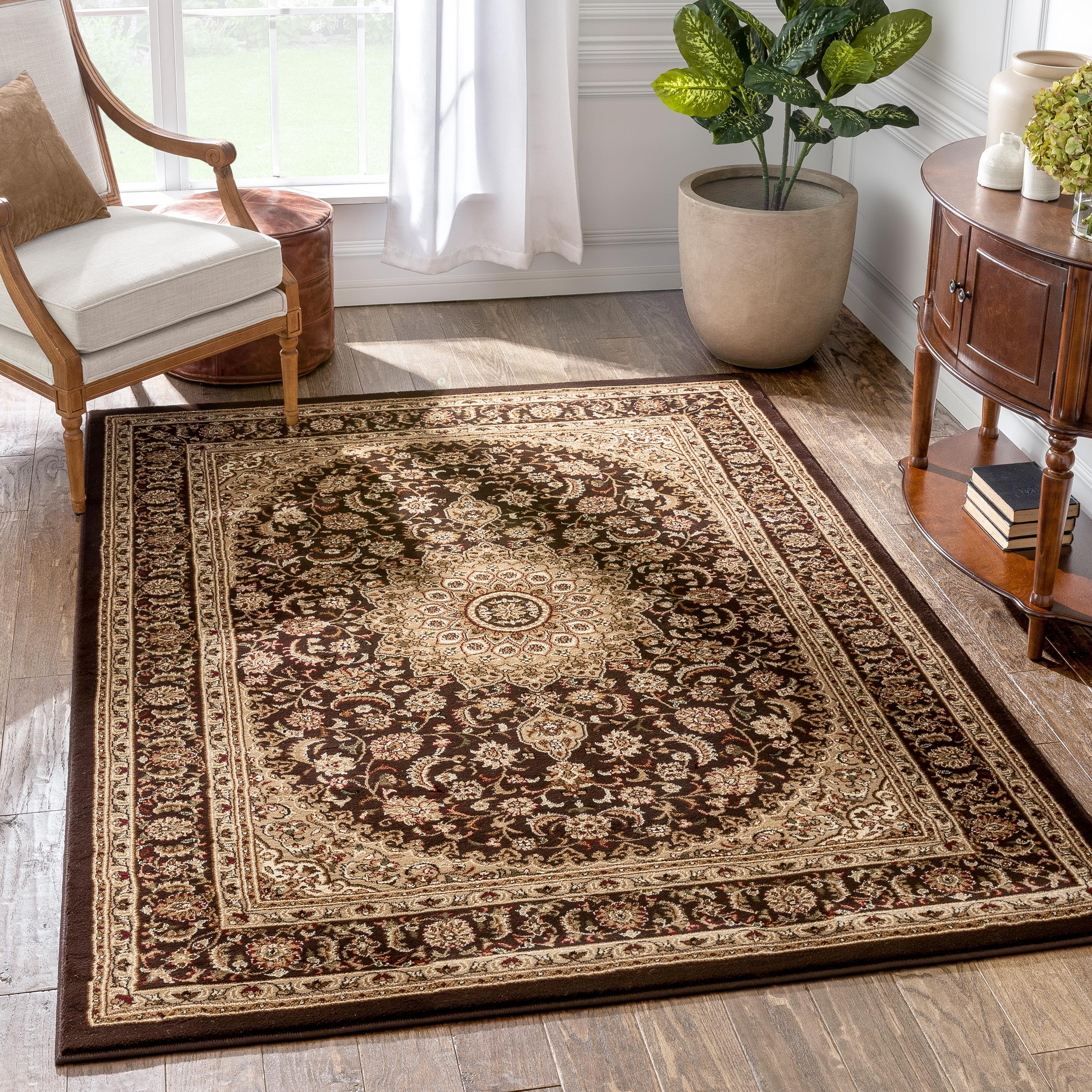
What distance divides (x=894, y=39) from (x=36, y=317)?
247 cm

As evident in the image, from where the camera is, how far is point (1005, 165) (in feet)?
9.63

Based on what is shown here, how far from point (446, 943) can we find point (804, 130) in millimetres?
2795

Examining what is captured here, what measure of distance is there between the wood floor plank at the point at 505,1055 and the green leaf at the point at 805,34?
2.81 metres

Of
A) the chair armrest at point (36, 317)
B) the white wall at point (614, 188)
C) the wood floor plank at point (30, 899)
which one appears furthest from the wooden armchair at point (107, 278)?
the wood floor plank at point (30, 899)

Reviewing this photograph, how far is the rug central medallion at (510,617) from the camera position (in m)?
2.91

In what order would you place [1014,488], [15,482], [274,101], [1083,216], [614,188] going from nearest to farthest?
[1083,216] < [1014,488] < [15,482] < [274,101] < [614,188]

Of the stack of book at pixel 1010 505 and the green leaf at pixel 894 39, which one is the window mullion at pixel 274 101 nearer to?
the green leaf at pixel 894 39

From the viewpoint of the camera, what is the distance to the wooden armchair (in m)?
3.29

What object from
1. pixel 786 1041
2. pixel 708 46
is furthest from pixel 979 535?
pixel 708 46

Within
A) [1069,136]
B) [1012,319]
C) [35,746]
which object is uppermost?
[1069,136]

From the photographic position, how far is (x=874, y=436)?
12.8 feet

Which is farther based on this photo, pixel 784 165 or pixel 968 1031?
pixel 784 165

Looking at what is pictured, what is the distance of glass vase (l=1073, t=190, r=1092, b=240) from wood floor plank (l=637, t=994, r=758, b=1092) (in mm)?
1657

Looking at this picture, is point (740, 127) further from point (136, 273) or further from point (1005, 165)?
point (136, 273)
